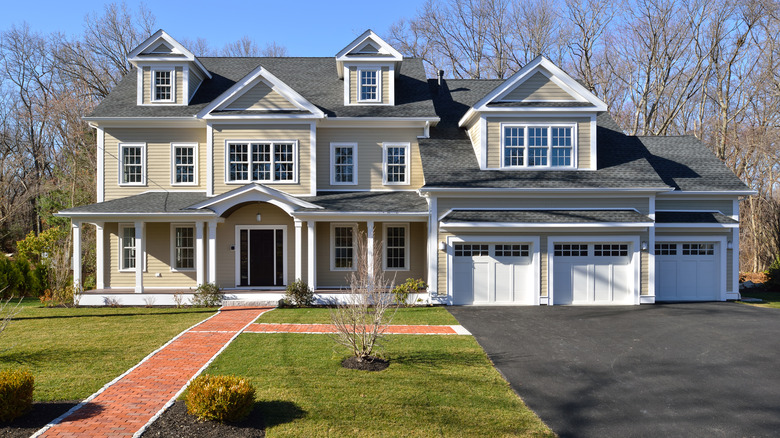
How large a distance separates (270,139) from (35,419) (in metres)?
12.2

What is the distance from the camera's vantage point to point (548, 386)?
827cm

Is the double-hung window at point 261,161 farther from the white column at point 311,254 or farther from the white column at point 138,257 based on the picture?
the white column at point 138,257

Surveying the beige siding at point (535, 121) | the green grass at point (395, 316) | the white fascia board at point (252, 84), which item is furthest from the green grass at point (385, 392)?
the white fascia board at point (252, 84)

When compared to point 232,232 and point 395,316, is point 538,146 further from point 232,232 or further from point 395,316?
point 232,232

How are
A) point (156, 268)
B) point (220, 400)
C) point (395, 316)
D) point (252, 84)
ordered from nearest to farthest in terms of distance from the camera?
point (220, 400)
point (395, 316)
point (252, 84)
point (156, 268)

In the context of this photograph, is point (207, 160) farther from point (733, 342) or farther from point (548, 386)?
point (733, 342)

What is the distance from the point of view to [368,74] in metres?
19.0

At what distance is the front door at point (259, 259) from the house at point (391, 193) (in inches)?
2.0

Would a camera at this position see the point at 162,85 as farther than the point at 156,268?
Yes

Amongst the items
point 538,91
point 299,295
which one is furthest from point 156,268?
point 538,91

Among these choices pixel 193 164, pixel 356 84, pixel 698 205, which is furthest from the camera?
pixel 356 84

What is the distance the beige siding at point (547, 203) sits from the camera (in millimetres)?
16234

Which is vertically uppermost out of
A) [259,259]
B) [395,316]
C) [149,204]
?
[149,204]

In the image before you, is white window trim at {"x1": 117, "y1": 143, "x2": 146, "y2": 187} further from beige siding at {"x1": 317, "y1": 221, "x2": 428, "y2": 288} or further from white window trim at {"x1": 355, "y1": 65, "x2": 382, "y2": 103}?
white window trim at {"x1": 355, "y1": 65, "x2": 382, "y2": 103}
